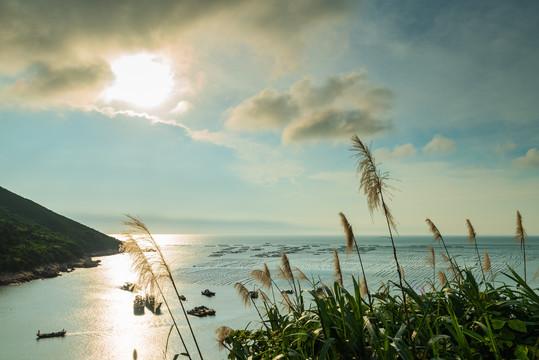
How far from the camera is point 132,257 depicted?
4.59 meters

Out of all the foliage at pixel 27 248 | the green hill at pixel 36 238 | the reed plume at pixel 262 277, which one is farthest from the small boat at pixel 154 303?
the green hill at pixel 36 238

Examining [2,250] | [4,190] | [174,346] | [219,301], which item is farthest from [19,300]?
[4,190]

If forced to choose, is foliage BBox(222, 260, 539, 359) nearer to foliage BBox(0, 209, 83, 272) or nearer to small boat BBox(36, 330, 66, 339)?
small boat BBox(36, 330, 66, 339)

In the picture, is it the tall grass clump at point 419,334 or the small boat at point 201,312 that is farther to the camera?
the small boat at point 201,312

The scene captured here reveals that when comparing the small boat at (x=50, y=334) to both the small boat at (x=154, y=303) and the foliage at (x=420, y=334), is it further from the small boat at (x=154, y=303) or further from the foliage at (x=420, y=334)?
the foliage at (x=420, y=334)

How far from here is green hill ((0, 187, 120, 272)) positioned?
215 feet

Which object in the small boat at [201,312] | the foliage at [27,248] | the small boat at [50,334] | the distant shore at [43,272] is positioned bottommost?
the small boat at [201,312]

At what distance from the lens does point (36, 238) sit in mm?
80875

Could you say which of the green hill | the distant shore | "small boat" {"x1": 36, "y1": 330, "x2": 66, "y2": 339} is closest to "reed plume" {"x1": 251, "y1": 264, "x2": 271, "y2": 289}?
"small boat" {"x1": 36, "y1": 330, "x2": 66, "y2": 339}

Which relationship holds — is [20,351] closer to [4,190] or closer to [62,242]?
[62,242]

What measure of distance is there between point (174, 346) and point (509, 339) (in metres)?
30.7

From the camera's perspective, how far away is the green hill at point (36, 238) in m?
65.4

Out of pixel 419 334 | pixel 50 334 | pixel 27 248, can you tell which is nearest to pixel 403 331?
pixel 419 334

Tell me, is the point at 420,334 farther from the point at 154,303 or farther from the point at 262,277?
the point at 262,277
